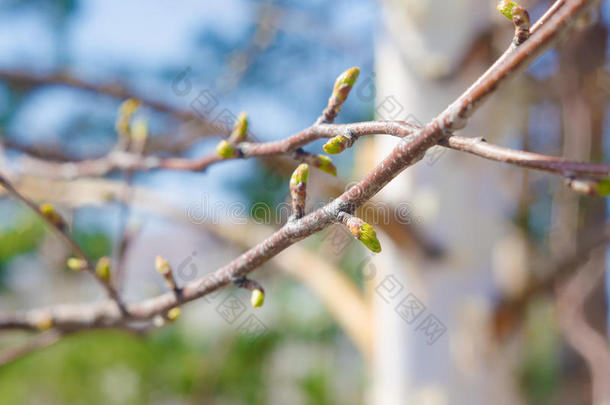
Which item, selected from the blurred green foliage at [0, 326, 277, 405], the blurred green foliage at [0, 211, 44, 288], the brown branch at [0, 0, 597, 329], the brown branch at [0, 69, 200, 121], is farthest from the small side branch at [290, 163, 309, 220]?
the blurred green foliage at [0, 211, 44, 288]

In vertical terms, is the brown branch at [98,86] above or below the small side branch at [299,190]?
below

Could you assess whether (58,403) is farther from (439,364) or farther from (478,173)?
(478,173)

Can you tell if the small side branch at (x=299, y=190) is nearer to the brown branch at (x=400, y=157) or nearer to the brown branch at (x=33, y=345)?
the brown branch at (x=400, y=157)

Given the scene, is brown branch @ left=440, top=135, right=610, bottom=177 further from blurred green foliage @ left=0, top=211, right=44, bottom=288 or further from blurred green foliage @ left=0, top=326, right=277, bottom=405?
blurred green foliage @ left=0, top=211, right=44, bottom=288

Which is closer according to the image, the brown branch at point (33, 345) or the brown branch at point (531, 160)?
the brown branch at point (531, 160)

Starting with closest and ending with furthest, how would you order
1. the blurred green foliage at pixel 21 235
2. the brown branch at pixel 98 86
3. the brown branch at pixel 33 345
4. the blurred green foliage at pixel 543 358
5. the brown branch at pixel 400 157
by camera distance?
the brown branch at pixel 400 157 < the brown branch at pixel 33 345 < the brown branch at pixel 98 86 < the blurred green foliage at pixel 21 235 < the blurred green foliage at pixel 543 358

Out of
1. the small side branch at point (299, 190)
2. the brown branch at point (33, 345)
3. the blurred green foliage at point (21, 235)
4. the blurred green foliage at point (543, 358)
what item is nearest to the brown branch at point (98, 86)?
the brown branch at point (33, 345)

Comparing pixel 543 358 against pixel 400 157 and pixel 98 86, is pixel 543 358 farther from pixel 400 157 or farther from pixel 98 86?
pixel 400 157

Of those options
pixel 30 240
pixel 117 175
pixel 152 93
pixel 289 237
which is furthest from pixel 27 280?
pixel 289 237
